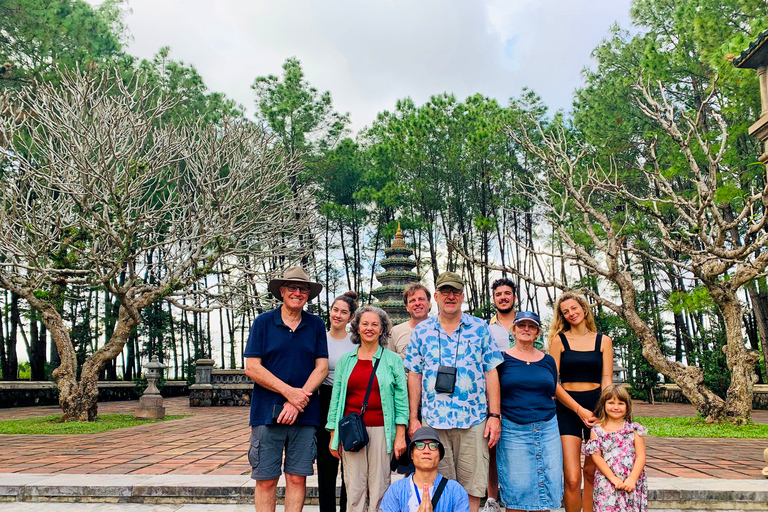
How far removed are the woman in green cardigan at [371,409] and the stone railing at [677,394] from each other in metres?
16.2

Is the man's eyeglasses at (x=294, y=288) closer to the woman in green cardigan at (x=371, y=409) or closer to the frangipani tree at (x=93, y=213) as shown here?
the woman in green cardigan at (x=371, y=409)

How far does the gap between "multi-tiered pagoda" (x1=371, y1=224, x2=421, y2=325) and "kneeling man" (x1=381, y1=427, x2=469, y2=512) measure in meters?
13.1

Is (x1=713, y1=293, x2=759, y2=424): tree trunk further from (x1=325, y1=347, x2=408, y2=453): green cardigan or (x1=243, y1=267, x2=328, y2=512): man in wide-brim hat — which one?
(x1=243, y1=267, x2=328, y2=512): man in wide-brim hat

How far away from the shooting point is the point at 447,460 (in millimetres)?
3264

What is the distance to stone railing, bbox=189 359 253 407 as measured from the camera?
1767 centimetres

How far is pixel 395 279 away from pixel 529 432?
43.8ft

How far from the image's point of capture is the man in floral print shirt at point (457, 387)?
127 inches

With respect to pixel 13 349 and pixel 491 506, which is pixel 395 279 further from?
pixel 13 349

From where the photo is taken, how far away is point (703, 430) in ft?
28.8

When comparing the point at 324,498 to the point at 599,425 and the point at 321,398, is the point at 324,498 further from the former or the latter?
the point at 599,425

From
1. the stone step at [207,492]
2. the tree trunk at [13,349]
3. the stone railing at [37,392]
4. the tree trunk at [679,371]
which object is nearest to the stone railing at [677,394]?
the tree trunk at [679,371]

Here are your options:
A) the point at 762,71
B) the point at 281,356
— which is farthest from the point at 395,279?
the point at 281,356

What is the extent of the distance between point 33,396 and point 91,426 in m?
8.35

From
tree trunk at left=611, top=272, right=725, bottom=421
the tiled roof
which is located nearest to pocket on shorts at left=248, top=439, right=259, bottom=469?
the tiled roof
